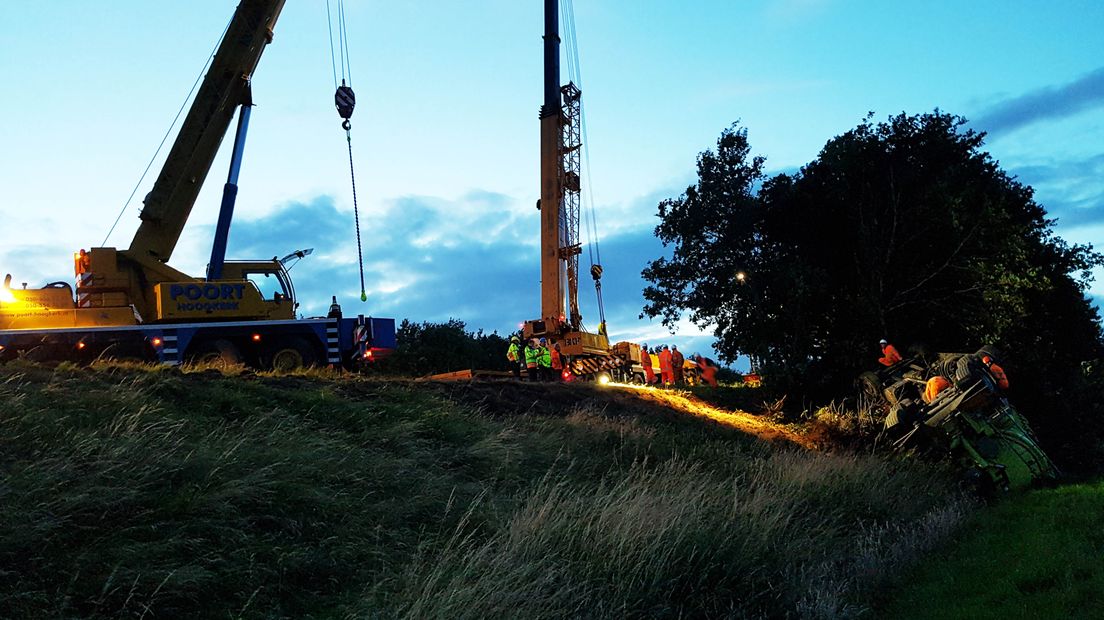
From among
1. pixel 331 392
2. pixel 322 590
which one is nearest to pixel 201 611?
pixel 322 590

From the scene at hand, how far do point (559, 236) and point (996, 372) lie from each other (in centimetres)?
1731

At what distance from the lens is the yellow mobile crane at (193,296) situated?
1666cm

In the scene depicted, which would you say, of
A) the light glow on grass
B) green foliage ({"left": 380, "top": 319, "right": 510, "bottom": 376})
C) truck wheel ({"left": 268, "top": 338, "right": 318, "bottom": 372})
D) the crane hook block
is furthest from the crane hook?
green foliage ({"left": 380, "top": 319, "right": 510, "bottom": 376})

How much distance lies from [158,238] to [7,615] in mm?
14697

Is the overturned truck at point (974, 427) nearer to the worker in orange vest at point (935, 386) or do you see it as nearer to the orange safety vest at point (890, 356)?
the worker in orange vest at point (935, 386)

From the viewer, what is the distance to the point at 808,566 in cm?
898

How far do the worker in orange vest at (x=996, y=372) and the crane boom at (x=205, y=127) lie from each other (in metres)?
16.3

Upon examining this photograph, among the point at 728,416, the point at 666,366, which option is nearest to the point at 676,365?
the point at 666,366

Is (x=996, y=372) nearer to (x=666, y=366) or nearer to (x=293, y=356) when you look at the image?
(x=293, y=356)

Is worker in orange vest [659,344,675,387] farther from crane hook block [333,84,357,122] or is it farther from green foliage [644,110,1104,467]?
crane hook block [333,84,357,122]

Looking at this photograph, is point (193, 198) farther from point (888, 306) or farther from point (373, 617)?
point (888, 306)

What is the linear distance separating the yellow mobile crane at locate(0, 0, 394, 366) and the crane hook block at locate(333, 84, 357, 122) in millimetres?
1946

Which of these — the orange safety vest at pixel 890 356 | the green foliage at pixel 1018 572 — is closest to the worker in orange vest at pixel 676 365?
the orange safety vest at pixel 890 356

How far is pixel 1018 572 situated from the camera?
892 cm
